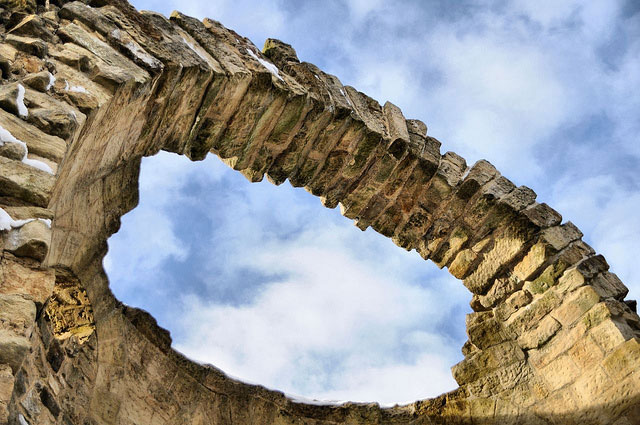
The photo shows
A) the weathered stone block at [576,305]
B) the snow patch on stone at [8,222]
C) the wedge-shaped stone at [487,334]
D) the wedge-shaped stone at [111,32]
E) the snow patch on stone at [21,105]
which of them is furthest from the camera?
the wedge-shaped stone at [487,334]

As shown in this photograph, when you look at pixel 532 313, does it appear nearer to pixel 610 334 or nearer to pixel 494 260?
pixel 494 260

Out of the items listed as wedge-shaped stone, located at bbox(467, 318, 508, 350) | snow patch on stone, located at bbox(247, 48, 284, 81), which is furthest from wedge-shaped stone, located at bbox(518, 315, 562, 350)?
snow patch on stone, located at bbox(247, 48, 284, 81)

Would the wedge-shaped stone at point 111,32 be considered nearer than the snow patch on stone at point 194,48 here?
Yes

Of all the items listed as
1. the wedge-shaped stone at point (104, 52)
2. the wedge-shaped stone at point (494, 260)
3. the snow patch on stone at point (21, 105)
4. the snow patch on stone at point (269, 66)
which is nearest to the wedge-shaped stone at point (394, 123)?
the snow patch on stone at point (269, 66)

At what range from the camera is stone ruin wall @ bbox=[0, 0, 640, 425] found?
3461 millimetres

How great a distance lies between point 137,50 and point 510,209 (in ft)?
10.2

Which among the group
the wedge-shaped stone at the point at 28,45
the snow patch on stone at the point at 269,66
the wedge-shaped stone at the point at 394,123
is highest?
the wedge-shaped stone at the point at 394,123

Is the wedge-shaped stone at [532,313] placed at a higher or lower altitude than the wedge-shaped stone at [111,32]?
lower

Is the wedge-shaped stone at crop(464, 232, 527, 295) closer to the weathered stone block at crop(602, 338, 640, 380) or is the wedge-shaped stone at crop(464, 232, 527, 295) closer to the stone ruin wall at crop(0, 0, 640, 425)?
the stone ruin wall at crop(0, 0, 640, 425)

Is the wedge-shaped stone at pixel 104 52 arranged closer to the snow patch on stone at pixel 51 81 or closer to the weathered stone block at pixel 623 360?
the snow patch on stone at pixel 51 81

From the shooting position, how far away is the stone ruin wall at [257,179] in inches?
136

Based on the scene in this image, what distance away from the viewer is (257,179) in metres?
4.98

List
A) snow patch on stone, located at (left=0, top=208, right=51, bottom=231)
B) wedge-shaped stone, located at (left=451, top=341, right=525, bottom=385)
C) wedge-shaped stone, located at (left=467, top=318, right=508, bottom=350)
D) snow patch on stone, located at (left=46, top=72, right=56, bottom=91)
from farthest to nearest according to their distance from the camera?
wedge-shaped stone, located at (left=467, top=318, right=508, bottom=350) → wedge-shaped stone, located at (left=451, top=341, right=525, bottom=385) → snow patch on stone, located at (left=46, top=72, right=56, bottom=91) → snow patch on stone, located at (left=0, top=208, right=51, bottom=231)

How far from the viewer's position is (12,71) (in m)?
3.03
